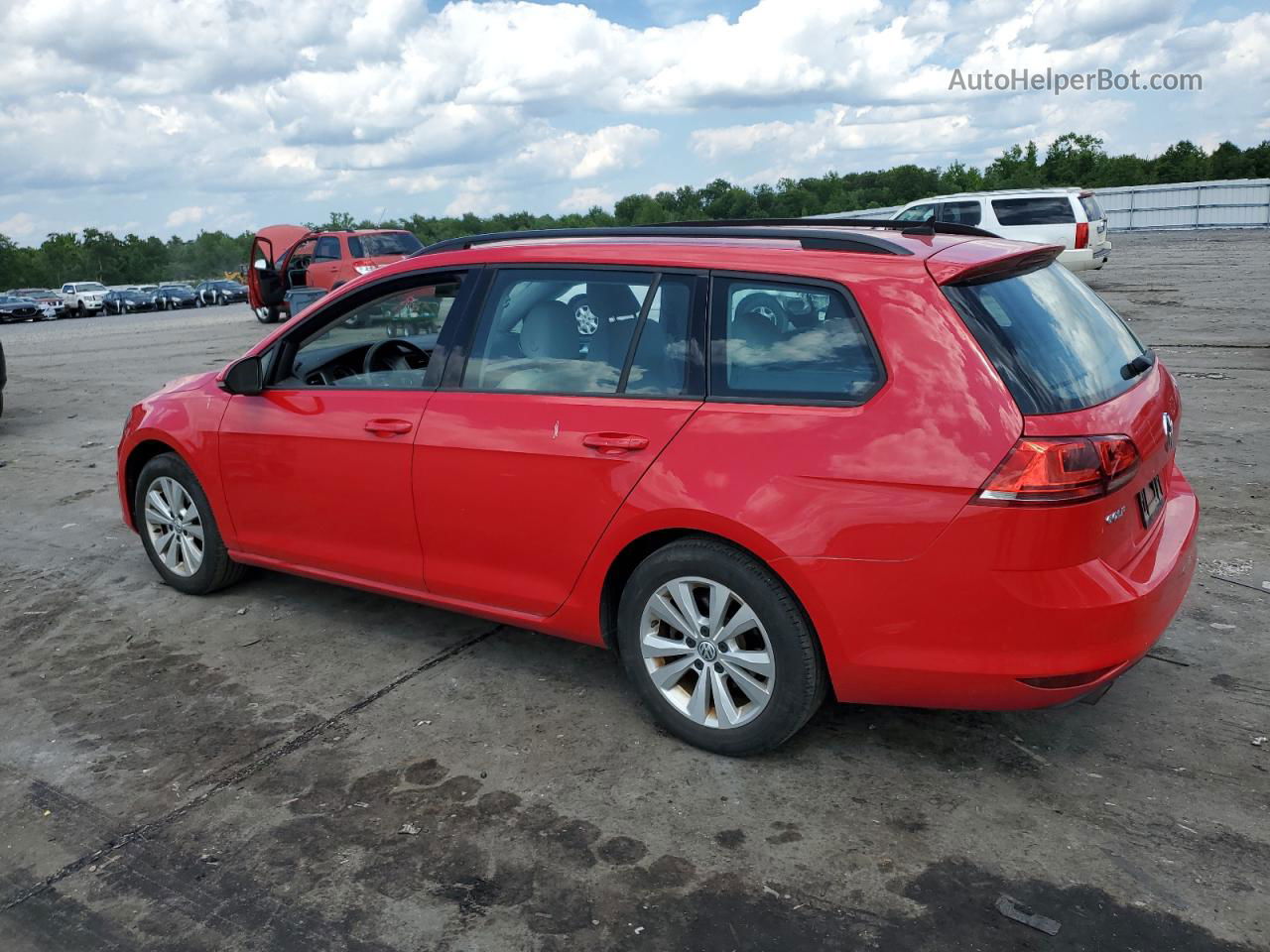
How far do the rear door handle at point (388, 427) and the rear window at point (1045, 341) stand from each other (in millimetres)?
2151

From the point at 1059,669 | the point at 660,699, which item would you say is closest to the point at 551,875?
the point at 660,699

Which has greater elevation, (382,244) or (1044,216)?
(382,244)

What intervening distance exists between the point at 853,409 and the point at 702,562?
0.70m

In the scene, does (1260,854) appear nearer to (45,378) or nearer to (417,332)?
(417,332)

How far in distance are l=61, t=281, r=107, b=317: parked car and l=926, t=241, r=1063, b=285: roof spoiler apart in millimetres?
54796

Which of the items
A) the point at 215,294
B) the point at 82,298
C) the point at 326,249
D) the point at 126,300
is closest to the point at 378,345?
the point at 326,249

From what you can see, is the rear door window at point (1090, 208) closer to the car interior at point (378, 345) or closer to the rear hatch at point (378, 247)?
the rear hatch at point (378, 247)

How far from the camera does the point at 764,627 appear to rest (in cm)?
368

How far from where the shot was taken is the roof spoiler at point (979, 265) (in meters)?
3.55

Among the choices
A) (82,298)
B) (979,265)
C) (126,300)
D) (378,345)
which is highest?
(979,265)

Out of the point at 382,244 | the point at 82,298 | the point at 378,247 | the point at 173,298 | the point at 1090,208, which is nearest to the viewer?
the point at 1090,208

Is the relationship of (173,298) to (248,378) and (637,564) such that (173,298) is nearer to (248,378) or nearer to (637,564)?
(248,378)

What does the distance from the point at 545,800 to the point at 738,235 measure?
2.11m

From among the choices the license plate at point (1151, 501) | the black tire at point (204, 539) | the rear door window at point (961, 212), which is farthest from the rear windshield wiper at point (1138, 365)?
the rear door window at point (961, 212)
